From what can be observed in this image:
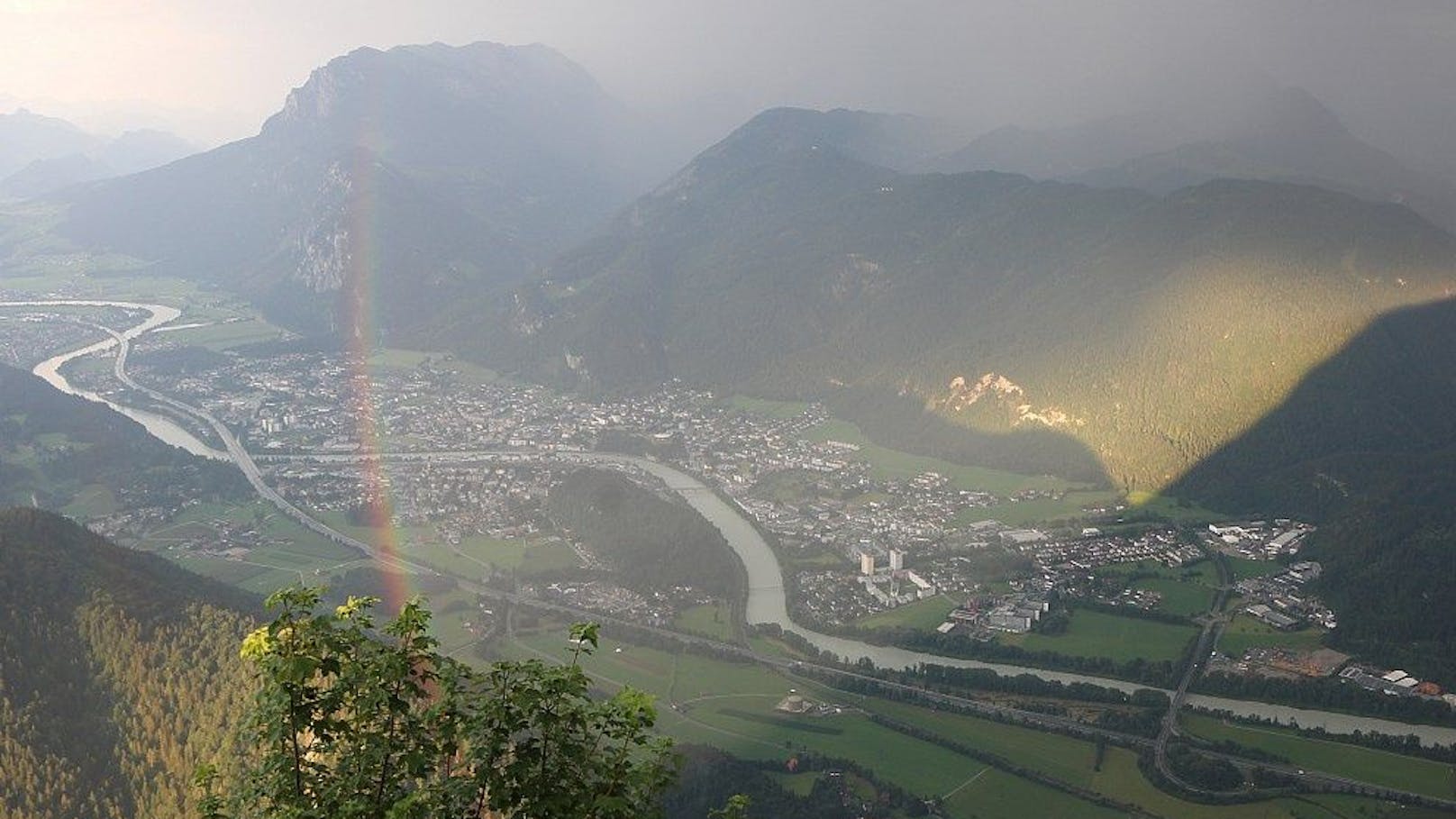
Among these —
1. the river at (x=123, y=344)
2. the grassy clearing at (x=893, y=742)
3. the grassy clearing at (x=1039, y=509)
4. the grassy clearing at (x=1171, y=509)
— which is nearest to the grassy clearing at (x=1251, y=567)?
the grassy clearing at (x=1171, y=509)

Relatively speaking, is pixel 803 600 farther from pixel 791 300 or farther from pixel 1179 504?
pixel 791 300

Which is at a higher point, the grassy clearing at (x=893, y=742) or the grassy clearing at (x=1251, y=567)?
the grassy clearing at (x=1251, y=567)

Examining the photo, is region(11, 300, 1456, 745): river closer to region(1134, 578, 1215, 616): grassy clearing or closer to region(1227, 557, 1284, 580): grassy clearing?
region(1134, 578, 1215, 616): grassy clearing

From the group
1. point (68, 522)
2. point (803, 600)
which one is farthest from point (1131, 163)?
point (68, 522)

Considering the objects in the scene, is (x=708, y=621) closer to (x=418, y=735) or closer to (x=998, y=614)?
(x=998, y=614)

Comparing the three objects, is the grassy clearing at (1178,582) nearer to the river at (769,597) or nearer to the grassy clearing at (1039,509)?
the grassy clearing at (1039,509)

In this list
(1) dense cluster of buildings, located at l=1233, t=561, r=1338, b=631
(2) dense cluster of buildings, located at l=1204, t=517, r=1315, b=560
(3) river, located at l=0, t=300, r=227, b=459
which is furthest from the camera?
(3) river, located at l=0, t=300, r=227, b=459

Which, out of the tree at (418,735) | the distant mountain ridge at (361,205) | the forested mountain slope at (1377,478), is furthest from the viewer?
the distant mountain ridge at (361,205)

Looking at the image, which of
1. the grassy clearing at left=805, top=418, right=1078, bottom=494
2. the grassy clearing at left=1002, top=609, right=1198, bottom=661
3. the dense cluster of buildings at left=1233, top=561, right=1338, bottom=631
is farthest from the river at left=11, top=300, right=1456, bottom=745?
the grassy clearing at left=805, top=418, right=1078, bottom=494
